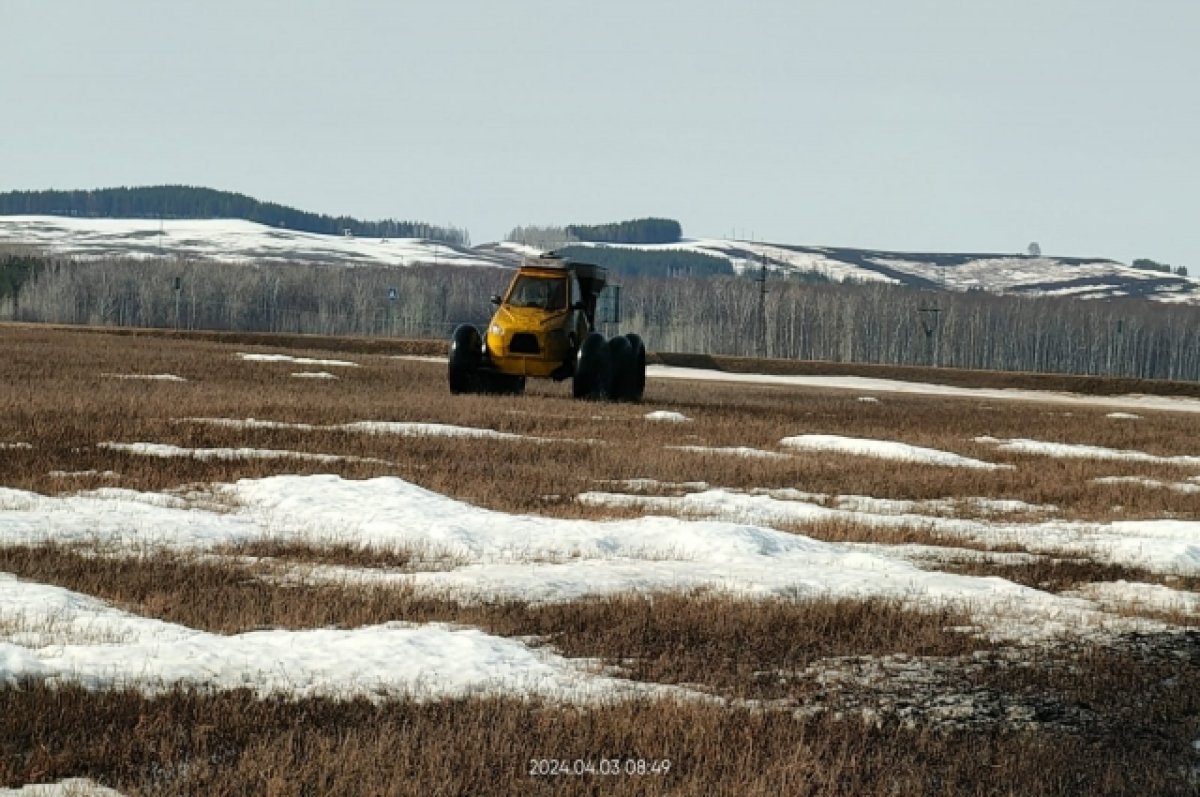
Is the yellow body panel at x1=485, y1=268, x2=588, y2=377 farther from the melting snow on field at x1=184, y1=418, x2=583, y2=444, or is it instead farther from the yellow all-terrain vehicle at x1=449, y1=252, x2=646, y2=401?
the melting snow on field at x1=184, y1=418, x2=583, y2=444

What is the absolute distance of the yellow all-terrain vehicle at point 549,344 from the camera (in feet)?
135

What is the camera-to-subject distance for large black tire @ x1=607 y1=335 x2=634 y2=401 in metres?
42.0

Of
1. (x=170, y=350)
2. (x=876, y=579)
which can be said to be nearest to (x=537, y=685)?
(x=876, y=579)

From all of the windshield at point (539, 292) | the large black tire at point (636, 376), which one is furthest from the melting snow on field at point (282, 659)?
the large black tire at point (636, 376)

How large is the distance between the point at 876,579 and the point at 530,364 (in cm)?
2691

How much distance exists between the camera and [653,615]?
12484 millimetres

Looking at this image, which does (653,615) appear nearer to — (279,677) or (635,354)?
(279,677)

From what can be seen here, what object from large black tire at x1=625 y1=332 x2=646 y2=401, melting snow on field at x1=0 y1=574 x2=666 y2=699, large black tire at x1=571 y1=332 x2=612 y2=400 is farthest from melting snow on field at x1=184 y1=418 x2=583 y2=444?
melting snow on field at x1=0 y1=574 x2=666 y2=699

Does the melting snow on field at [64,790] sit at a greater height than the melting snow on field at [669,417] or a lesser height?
greater

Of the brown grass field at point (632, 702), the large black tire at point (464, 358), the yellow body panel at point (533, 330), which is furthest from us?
the large black tire at point (464, 358)

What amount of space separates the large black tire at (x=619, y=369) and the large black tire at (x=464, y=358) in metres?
3.33

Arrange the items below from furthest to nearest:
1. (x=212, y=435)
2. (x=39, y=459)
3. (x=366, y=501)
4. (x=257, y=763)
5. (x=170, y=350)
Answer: (x=170, y=350)
(x=212, y=435)
(x=39, y=459)
(x=366, y=501)
(x=257, y=763)

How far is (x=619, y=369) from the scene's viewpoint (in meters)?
42.1

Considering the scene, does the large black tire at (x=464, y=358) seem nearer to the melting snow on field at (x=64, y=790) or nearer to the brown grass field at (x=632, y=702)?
the brown grass field at (x=632, y=702)
